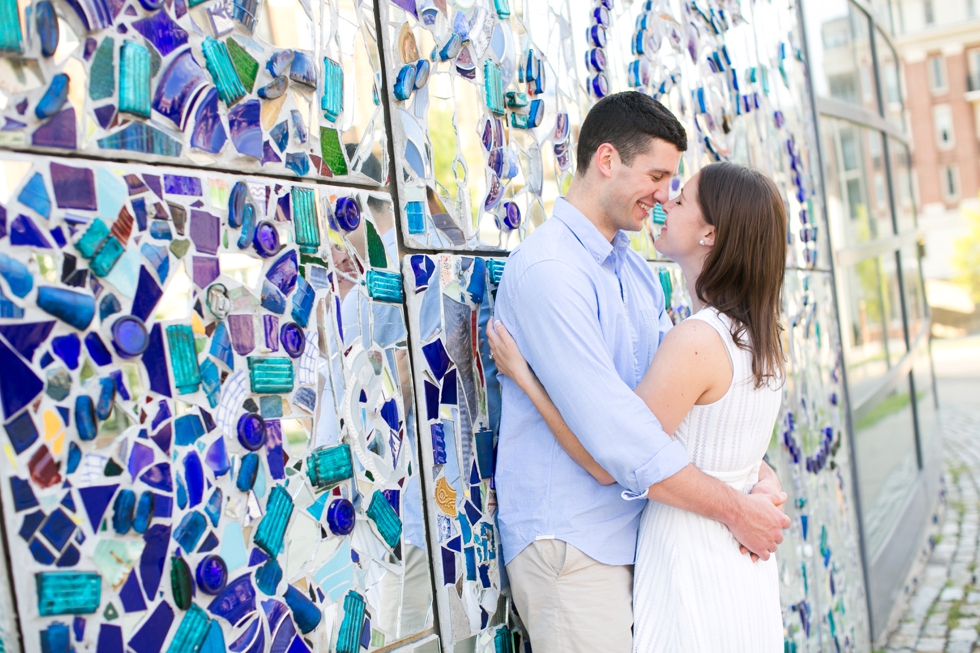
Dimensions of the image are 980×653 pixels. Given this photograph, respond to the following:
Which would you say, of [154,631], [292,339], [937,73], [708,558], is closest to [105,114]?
[292,339]

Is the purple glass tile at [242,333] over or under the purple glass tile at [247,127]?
under

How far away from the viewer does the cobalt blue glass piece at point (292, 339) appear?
1798mm

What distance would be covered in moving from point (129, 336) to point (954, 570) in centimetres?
758

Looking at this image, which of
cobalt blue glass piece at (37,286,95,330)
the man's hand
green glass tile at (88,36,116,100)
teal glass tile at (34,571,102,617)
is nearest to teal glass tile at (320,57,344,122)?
green glass tile at (88,36,116,100)

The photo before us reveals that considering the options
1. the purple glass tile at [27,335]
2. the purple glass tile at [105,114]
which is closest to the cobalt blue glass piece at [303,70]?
the purple glass tile at [105,114]

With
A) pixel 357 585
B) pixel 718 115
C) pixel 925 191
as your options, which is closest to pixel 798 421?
pixel 718 115

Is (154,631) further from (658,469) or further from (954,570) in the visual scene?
(954,570)

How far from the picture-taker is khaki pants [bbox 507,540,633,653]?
2.17m

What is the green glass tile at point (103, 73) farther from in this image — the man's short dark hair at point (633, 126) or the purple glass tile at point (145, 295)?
the man's short dark hair at point (633, 126)

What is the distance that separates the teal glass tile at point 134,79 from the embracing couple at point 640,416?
0.95m

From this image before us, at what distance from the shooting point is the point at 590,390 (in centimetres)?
200

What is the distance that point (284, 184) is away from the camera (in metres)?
1.83

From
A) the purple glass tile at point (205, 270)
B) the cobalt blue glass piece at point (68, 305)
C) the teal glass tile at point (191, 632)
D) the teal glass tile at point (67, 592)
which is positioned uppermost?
the purple glass tile at point (205, 270)

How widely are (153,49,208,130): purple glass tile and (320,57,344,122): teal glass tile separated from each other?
0.34 metres
